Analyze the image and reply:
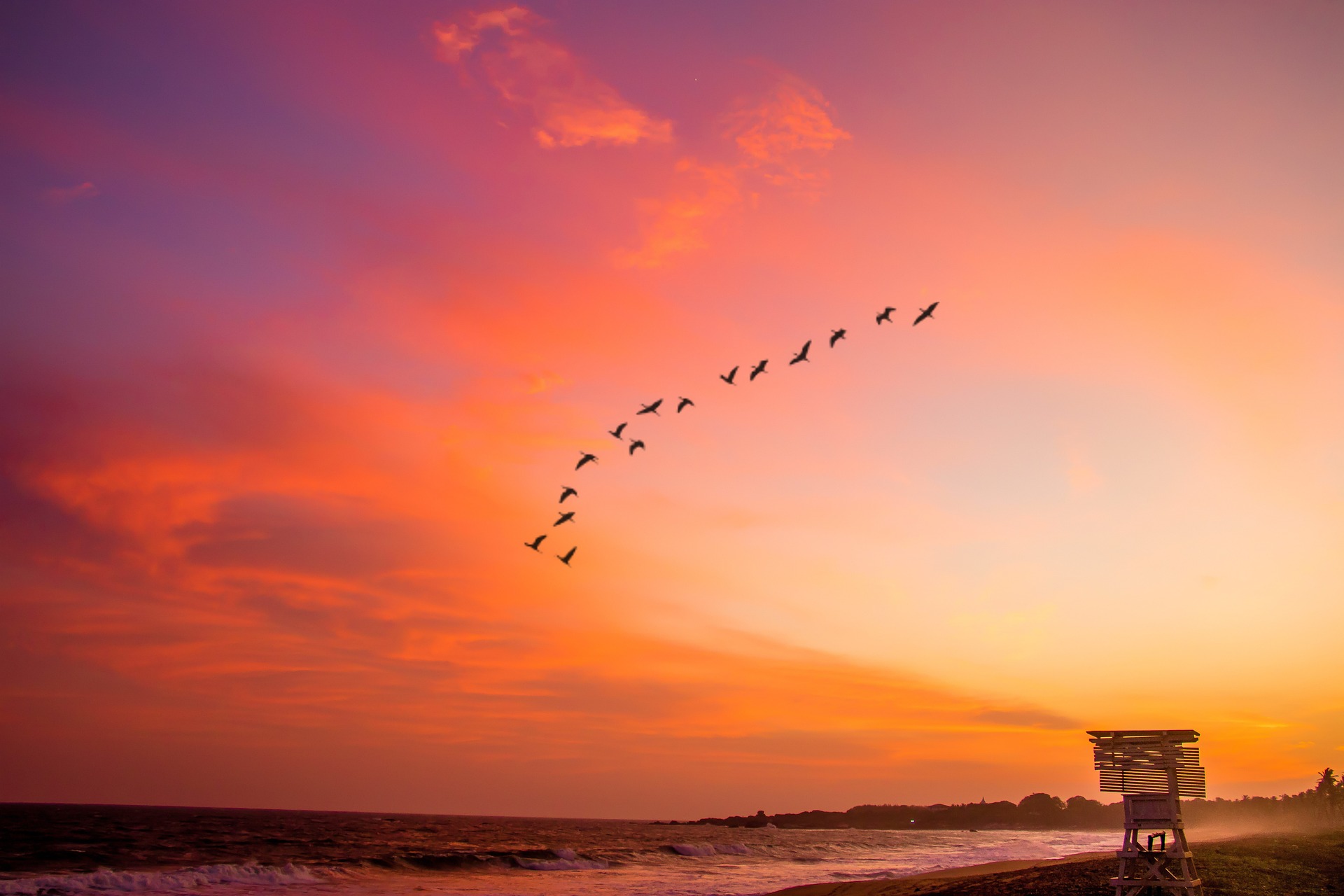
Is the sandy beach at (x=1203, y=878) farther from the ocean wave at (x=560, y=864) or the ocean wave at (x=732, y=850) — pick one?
the ocean wave at (x=732, y=850)

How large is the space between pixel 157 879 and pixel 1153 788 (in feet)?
138

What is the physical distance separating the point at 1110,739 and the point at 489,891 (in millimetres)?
27077

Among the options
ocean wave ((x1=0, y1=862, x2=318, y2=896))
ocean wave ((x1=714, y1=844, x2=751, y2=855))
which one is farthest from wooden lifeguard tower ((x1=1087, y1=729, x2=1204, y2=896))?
ocean wave ((x1=714, y1=844, x2=751, y2=855))

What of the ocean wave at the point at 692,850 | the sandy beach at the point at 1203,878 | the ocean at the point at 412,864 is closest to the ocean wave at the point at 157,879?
the ocean at the point at 412,864

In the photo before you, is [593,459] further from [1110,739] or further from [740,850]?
[740,850]

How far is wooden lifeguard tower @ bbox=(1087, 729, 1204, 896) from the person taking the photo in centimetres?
2011

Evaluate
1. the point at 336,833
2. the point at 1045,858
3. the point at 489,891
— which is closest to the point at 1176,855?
the point at 489,891

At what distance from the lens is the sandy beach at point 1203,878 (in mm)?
26625

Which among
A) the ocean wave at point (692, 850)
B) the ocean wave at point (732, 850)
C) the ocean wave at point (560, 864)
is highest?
the ocean wave at point (560, 864)

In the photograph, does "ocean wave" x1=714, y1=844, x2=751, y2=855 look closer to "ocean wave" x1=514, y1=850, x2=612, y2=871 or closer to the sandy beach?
"ocean wave" x1=514, y1=850, x2=612, y2=871

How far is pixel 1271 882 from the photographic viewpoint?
1073 inches

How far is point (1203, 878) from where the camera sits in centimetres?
2788

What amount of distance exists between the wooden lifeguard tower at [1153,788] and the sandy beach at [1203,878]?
19.2ft

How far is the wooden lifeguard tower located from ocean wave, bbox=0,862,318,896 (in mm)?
36046
